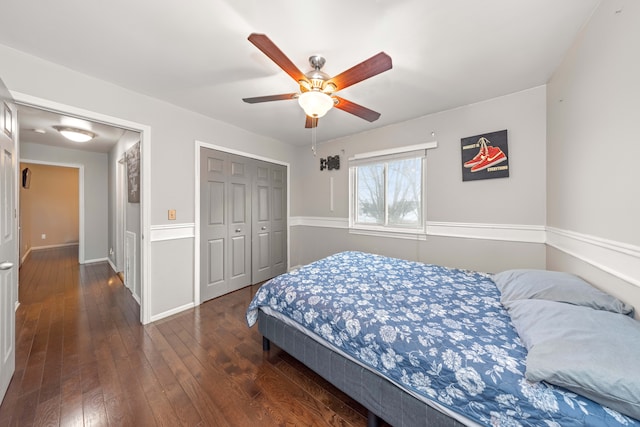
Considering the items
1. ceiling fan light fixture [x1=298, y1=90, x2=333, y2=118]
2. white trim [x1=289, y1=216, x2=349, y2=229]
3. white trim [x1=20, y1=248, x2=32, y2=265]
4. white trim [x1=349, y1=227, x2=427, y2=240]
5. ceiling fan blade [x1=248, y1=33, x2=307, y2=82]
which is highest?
ceiling fan blade [x1=248, y1=33, x2=307, y2=82]

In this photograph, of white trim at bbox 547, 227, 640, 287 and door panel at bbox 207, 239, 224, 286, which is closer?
white trim at bbox 547, 227, 640, 287

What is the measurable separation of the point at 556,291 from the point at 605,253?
13.7 inches

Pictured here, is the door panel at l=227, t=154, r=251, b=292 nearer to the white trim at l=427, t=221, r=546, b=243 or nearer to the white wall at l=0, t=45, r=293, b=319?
the white wall at l=0, t=45, r=293, b=319

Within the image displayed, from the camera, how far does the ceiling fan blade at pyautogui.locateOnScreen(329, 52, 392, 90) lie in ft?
4.34

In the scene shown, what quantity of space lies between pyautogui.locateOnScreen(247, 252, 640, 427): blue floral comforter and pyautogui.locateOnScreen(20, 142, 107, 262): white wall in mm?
5040

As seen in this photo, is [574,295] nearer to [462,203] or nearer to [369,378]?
[369,378]

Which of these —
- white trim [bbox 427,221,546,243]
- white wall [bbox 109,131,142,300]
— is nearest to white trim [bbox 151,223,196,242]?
white wall [bbox 109,131,142,300]

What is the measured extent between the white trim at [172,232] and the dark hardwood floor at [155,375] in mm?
890

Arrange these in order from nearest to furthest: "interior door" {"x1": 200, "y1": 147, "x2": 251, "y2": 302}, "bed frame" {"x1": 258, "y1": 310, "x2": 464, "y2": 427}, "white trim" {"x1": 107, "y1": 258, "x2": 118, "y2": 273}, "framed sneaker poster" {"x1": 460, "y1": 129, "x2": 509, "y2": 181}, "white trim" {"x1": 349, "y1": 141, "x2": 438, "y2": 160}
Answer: "bed frame" {"x1": 258, "y1": 310, "x2": 464, "y2": 427} → "framed sneaker poster" {"x1": 460, "y1": 129, "x2": 509, "y2": 181} → "white trim" {"x1": 349, "y1": 141, "x2": 438, "y2": 160} → "interior door" {"x1": 200, "y1": 147, "x2": 251, "y2": 302} → "white trim" {"x1": 107, "y1": 258, "x2": 118, "y2": 273}

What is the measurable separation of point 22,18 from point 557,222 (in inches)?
163

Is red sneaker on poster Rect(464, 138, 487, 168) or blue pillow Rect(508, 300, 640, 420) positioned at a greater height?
red sneaker on poster Rect(464, 138, 487, 168)

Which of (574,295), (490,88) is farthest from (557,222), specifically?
(490,88)

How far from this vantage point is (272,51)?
A: 50.7 inches

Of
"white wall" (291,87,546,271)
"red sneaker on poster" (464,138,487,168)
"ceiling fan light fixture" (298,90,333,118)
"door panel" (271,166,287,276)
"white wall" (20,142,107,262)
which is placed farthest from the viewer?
"white wall" (20,142,107,262)
